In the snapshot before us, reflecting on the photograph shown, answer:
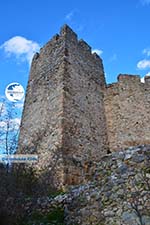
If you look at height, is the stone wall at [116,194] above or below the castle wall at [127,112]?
below

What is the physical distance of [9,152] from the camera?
263 inches

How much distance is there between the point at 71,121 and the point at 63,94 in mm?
896

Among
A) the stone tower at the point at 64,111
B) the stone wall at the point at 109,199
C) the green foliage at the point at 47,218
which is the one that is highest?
the stone tower at the point at 64,111

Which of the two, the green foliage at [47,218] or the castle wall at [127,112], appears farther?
the castle wall at [127,112]

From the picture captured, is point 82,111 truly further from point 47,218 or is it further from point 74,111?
point 47,218

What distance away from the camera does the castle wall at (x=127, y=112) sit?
10.3m

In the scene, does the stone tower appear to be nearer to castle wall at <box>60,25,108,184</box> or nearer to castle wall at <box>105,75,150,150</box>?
castle wall at <box>60,25,108,184</box>

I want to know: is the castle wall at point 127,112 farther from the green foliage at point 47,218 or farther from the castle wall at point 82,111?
the green foliage at point 47,218

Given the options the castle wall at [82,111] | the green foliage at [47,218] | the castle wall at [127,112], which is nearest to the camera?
the green foliage at [47,218]

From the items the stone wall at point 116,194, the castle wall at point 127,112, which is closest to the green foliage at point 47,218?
the stone wall at point 116,194

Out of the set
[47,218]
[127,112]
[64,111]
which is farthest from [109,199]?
[127,112]

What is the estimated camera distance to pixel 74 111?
891 centimetres

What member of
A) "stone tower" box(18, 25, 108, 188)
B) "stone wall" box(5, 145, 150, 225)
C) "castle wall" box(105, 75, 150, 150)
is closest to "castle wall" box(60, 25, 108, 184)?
"stone tower" box(18, 25, 108, 188)

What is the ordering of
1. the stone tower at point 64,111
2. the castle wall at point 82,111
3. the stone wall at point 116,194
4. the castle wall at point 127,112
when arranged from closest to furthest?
the stone wall at point 116,194
the stone tower at point 64,111
the castle wall at point 82,111
the castle wall at point 127,112
